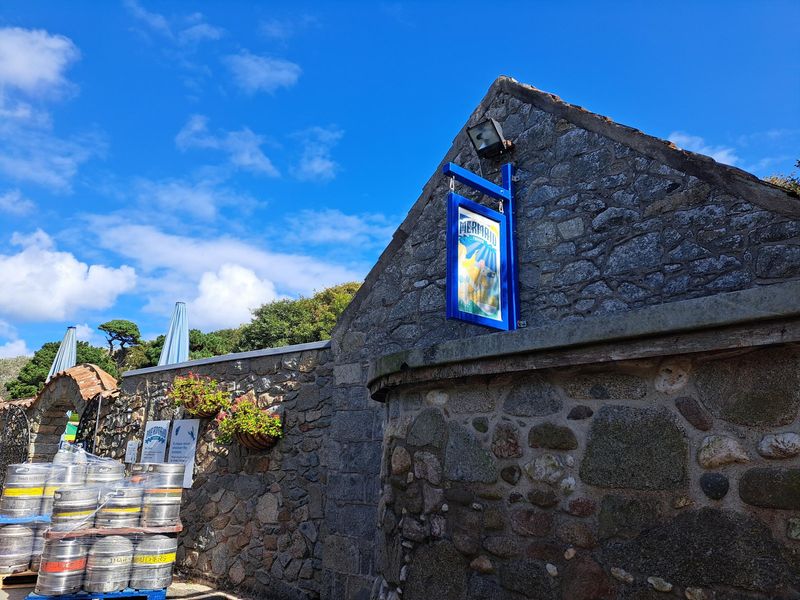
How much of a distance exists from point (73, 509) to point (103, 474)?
1.14 metres

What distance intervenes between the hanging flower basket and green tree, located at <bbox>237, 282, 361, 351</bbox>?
1458cm

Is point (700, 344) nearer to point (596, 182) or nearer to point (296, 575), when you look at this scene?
point (596, 182)

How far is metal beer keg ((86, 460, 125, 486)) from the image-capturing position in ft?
19.6

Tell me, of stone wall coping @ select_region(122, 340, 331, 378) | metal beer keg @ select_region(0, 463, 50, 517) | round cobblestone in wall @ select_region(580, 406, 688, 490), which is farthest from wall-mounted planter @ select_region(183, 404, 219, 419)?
round cobblestone in wall @ select_region(580, 406, 688, 490)

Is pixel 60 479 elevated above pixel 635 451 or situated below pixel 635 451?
below

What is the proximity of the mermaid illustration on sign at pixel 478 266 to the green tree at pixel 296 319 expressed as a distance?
1658 centimetres

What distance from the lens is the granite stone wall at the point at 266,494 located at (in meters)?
5.91

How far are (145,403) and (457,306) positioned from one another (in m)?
6.07

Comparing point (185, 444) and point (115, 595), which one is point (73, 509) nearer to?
point (115, 595)

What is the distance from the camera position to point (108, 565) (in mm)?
4832

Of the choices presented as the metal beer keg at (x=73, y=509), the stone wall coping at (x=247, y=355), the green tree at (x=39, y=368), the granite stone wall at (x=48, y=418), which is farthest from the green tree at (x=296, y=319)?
the metal beer keg at (x=73, y=509)

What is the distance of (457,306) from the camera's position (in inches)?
171

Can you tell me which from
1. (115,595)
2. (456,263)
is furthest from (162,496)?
(456,263)

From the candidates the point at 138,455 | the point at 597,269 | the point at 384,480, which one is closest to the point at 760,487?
the point at 384,480
